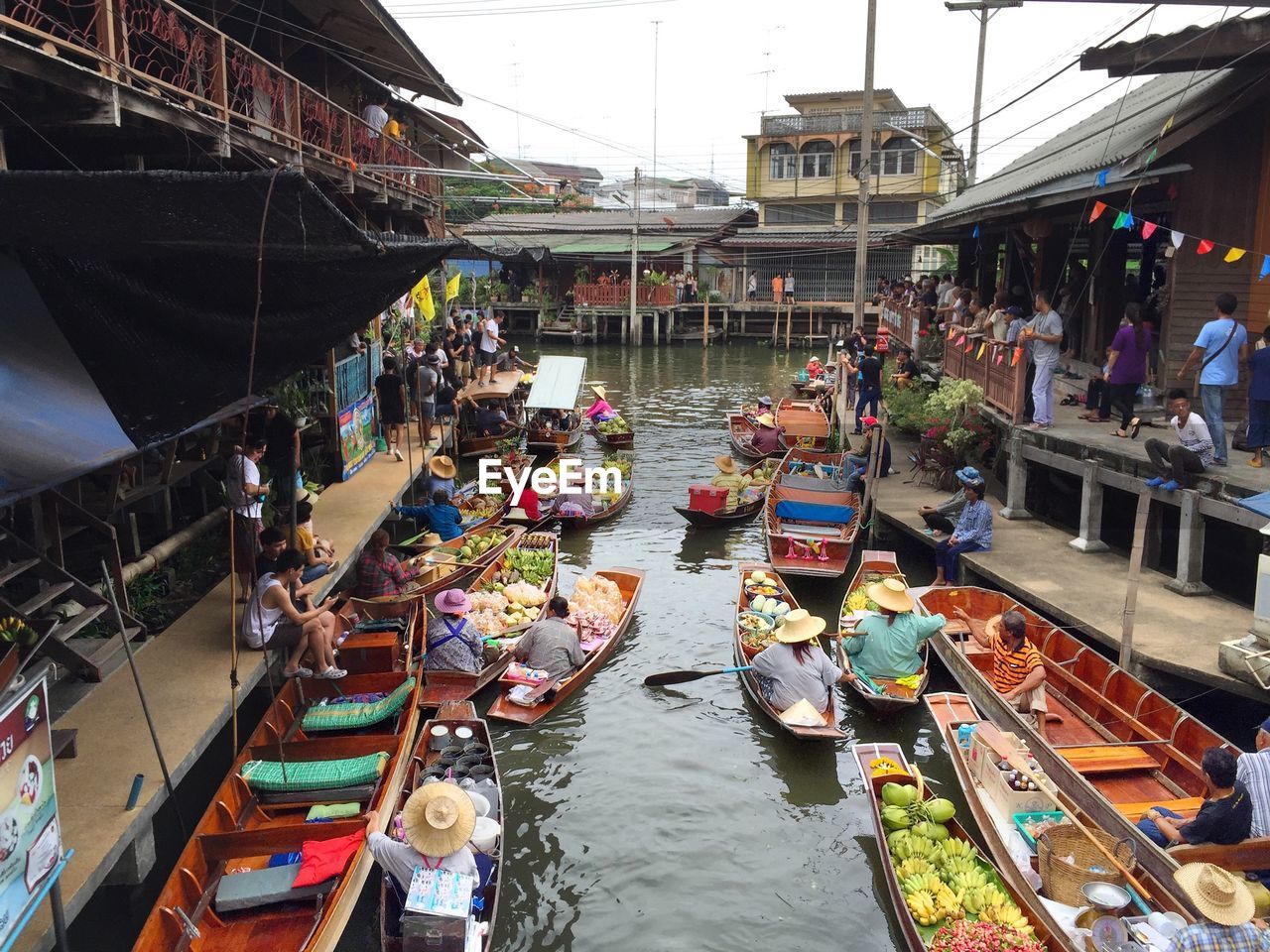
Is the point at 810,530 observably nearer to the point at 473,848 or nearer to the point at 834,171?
the point at 473,848

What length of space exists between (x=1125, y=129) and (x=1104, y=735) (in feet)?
34.2

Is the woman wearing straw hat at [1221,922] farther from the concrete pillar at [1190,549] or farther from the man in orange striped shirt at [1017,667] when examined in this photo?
the concrete pillar at [1190,549]

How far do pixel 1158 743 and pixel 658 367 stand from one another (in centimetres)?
3040

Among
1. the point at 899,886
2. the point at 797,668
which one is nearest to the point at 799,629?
the point at 797,668

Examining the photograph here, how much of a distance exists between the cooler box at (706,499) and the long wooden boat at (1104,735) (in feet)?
21.1

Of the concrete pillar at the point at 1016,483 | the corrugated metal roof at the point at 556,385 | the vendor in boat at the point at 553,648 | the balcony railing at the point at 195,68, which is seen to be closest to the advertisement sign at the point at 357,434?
the balcony railing at the point at 195,68

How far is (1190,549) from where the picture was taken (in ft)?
34.3

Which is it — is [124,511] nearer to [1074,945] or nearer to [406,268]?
[406,268]

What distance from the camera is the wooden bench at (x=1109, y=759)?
7.90 m

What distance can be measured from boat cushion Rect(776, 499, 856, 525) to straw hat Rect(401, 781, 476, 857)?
9.76 metres

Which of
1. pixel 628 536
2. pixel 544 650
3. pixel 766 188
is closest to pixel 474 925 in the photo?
pixel 544 650

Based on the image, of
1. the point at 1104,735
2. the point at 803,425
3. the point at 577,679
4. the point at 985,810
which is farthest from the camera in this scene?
the point at 803,425

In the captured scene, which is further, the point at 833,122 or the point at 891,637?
the point at 833,122

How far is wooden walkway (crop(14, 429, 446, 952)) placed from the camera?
5.80 meters
